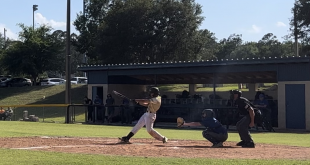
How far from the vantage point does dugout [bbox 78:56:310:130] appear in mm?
24547

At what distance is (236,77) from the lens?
3212cm

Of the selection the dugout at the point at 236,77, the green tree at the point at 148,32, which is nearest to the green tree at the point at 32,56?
the green tree at the point at 148,32

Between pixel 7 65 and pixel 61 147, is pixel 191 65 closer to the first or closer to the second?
pixel 61 147

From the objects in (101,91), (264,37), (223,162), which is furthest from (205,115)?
(264,37)

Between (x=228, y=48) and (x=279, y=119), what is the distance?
7211cm

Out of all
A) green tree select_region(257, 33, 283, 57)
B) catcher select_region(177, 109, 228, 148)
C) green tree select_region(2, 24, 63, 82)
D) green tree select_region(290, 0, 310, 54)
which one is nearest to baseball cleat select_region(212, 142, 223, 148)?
catcher select_region(177, 109, 228, 148)

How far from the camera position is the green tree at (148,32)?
4962 centimetres

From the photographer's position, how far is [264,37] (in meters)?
106

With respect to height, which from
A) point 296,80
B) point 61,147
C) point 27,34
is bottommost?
point 61,147

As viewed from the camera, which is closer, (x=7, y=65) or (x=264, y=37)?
(x=7, y=65)

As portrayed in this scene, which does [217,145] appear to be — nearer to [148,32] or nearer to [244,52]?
[148,32]

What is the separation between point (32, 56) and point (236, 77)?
34288 millimetres

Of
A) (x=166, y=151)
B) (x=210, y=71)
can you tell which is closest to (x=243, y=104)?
(x=166, y=151)

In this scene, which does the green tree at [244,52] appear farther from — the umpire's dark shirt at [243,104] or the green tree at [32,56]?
the umpire's dark shirt at [243,104]
